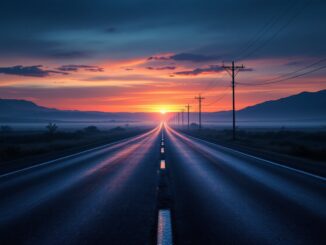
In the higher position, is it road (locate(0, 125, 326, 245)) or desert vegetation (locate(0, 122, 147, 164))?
road (locate(0, 125, 326, 245))

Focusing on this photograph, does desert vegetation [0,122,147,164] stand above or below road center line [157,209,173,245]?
below

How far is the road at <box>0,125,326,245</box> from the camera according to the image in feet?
18.5

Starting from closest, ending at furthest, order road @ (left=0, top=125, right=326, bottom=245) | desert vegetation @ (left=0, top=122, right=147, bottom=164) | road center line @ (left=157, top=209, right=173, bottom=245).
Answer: road center line @ (left=157, top=209, right=173, bottom=245) → road @ (left=0, top=125, right=326, bottom=245) → desert vegetation @ (left=0, top=122, right=147, bottom=164)

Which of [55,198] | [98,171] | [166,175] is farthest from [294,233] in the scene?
[98,171]

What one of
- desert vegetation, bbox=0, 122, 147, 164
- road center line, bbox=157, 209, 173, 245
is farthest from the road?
desert vegetation, bbox=0, 122, 147, 164

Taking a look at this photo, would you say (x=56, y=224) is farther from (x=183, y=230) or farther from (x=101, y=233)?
(x=183, y=230)

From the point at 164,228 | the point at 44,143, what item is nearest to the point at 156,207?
the point at 164,228

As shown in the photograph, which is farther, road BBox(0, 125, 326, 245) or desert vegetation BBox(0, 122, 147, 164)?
desert vegetation BBox(0, 122, 147, 164)

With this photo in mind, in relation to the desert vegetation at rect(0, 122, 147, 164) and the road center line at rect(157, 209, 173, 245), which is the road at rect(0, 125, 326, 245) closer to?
the road center line at rect(157, 209, 173, 245)

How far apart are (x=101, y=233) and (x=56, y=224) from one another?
1024mm

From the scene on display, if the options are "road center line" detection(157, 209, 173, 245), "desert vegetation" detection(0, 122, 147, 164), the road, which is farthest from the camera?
"desert vegetation" detection(0, 122, 147, 164)

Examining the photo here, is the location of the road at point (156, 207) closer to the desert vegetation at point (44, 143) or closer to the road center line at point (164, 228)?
the road center line at point (164, 228)

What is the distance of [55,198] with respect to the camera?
867 cm

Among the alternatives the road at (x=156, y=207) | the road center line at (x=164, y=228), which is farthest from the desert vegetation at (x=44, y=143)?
the road center line at (x=164, y=228)
